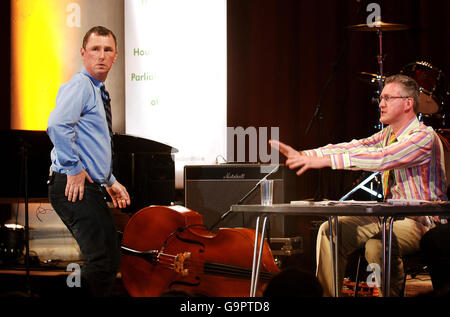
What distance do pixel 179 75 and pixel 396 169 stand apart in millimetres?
3221

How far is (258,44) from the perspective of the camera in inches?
239

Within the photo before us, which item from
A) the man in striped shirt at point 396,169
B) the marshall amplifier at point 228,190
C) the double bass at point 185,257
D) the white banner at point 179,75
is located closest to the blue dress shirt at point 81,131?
the double bass at point 185,257

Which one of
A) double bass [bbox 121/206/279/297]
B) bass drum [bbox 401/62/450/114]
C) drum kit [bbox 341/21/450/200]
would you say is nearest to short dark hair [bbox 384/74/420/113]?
double bass [bbox 121/206/279/297]

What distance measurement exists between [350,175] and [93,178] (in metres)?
3.05

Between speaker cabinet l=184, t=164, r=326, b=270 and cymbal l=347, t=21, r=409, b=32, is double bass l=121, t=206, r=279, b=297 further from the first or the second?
cymbal l=347, t=21, r=409, b=32

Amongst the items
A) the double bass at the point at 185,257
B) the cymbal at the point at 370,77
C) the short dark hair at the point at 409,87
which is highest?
the cymbal at the point at 370,77

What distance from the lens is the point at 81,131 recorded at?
2852mm

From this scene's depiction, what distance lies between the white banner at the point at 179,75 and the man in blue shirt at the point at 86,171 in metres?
2.92

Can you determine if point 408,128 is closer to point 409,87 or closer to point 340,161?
point 409,87

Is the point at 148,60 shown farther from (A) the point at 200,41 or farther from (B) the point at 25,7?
(B) the point at 25,7

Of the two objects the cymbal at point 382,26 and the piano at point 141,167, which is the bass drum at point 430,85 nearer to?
the cymbal at point 382,26

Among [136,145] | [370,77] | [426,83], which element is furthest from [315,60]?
[136,145]

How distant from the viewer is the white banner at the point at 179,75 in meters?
5.87
